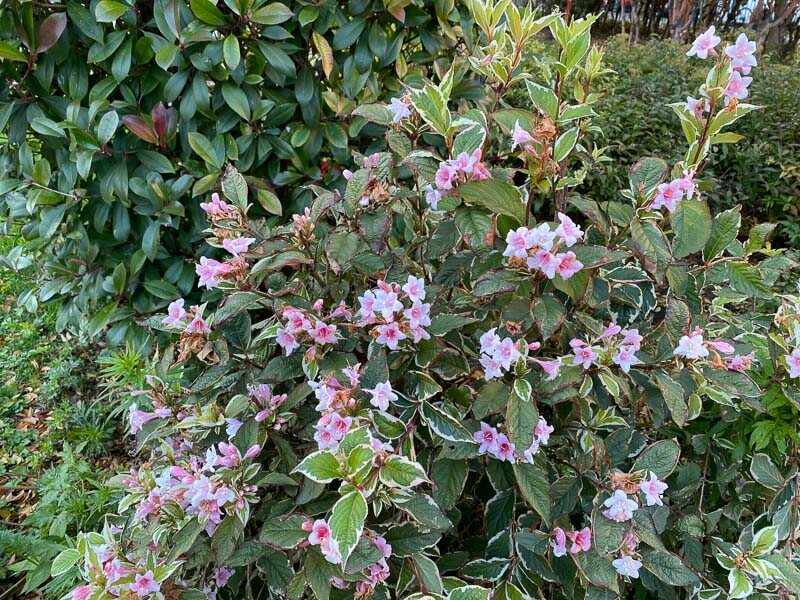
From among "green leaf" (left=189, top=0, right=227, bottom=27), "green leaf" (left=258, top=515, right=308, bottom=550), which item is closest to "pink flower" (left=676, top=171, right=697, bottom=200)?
"green leaf" (left=258, top=515, right=308, bottom=550)

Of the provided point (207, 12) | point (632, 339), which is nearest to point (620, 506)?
point (632, 339)

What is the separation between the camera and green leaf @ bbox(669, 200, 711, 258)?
1091 millimetres

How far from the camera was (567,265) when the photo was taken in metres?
1.03

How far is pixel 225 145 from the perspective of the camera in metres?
1.96

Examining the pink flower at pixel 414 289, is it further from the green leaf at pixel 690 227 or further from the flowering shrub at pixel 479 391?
the green leaf at pixel 690 227

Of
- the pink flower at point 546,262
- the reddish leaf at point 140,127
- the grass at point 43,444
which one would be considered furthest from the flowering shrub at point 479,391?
the grass at point 43,444

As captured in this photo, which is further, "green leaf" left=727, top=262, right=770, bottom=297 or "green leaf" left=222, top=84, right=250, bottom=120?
"green leaf" left=222, top=84, right=250, bottom=120

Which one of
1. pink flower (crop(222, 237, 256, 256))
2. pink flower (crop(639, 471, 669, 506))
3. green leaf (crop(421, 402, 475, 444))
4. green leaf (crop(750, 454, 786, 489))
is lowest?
green leaf (crop(750, 454, 786, 489))

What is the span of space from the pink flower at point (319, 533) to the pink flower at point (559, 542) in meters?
0.43

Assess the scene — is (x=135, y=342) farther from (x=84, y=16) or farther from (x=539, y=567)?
(x=539, y=567)

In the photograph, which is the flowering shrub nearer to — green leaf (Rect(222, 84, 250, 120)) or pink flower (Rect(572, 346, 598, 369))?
pink flower (Rect(572, 346, 598, 369))

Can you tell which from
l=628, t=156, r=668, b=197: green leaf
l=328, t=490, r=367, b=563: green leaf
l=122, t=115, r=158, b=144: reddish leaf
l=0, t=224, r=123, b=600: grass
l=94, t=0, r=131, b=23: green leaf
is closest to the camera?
l=328, t=490, r=367, b=563: green leaf

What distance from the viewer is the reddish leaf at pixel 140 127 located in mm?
1862

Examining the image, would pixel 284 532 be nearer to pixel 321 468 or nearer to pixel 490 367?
pixel 321 468
